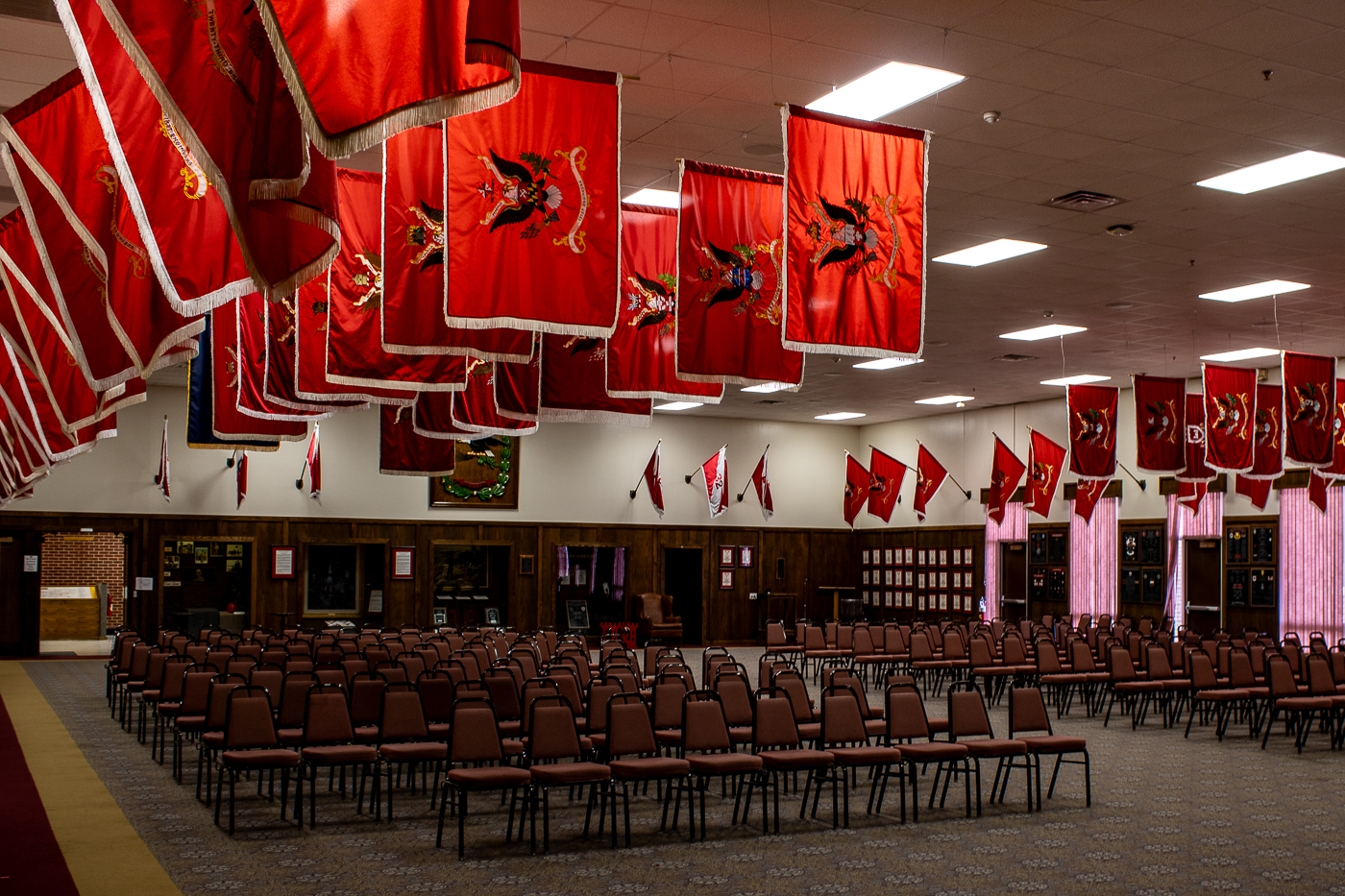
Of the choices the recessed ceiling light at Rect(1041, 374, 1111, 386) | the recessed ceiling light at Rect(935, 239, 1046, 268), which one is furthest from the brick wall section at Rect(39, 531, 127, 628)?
the recessed ceiling light at Rect(935, 239, 1046, 268)

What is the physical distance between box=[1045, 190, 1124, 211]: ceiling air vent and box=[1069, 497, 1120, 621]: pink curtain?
14121 mm

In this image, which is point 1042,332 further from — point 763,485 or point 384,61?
point 384,61

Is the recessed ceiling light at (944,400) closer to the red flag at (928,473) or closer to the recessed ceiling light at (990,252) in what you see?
the red flag at (928,473)

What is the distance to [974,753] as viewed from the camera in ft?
30.5

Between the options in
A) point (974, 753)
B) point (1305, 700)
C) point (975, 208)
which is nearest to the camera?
point (974, 753)

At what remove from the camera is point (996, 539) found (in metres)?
27.9

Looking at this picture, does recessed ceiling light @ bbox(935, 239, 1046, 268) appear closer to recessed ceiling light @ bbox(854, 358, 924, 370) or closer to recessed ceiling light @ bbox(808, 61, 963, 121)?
recessed ceiling light @ bbox(808, 61, 963, 121)

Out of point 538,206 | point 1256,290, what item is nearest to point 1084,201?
point 1256,290

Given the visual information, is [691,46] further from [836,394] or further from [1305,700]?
[836,394]

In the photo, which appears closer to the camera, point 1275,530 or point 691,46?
point 691,46

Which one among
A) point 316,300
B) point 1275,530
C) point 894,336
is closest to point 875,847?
point 894,336

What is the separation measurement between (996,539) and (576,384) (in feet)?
63.1

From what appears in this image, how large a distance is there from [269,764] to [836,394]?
18892 millimetres

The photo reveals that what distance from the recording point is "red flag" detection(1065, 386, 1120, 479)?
57.8 ft
